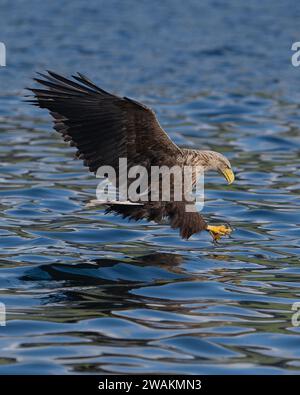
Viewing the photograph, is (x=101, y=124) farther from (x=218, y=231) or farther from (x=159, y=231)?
(x=159, y=231)

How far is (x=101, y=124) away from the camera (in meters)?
8.70

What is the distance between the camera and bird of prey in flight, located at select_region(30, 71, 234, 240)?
856cm

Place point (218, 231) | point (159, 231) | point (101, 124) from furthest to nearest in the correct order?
point (159, 231)
point (218, 231)
point (101, 124)

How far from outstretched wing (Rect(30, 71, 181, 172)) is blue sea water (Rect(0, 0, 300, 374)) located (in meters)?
0.86

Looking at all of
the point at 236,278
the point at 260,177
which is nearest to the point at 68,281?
the point at 236,278

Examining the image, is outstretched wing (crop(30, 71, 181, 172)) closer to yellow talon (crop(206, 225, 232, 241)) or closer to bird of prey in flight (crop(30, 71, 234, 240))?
bird of prey in flight (crop(30, 71, 234, 240))

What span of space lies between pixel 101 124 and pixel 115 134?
148 millimetres

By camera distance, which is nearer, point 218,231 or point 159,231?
point 218,231

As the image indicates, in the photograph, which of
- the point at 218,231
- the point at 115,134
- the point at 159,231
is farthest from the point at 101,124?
the point at 159,231

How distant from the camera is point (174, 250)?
366 inches

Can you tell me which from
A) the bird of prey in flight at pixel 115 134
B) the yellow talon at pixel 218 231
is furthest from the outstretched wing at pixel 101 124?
the yellow talon at pixel 218 231

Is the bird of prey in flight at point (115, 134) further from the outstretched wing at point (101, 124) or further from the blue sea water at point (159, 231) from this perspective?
the blue sea water at point (159, 231)

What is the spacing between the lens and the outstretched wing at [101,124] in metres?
8.54

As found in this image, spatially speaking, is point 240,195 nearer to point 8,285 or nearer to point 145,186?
point 145,186
